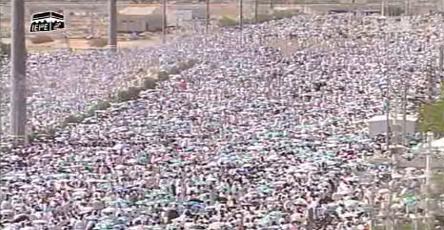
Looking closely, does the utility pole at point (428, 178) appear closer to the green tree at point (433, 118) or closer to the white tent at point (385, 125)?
the green tree at point (433, 118)

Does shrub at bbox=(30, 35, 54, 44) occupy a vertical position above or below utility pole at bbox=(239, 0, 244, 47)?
below

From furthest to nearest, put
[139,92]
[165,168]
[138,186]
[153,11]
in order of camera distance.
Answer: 1. [153,11]
2. [139,92]
3. [165,168]
4. [138,186]

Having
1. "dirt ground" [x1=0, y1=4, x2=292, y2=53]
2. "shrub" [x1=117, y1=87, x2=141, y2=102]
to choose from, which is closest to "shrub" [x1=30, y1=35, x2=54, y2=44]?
"dirt ground" [x1=0, y1=4, x2=292, y2=53]

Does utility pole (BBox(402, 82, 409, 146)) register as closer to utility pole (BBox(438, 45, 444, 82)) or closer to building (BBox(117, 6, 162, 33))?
utility pole (BBox(438, 45, 444, 82))

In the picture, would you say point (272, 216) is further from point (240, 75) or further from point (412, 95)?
point (240, 75)

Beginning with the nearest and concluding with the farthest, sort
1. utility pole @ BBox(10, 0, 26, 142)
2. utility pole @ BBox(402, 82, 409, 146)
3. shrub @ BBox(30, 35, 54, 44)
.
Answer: utility pole @ BBox(402, 82, 409, 146)
utility pole @ BBox(10, 0, 26, 142)
shrub @ BBox(30, 35, 54, 44)

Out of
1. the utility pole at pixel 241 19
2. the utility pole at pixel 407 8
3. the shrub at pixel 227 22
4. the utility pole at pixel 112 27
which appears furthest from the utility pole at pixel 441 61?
the utility pole at pixel 407 8

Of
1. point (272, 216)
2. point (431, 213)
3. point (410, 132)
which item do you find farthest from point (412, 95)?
point (431, 213)
